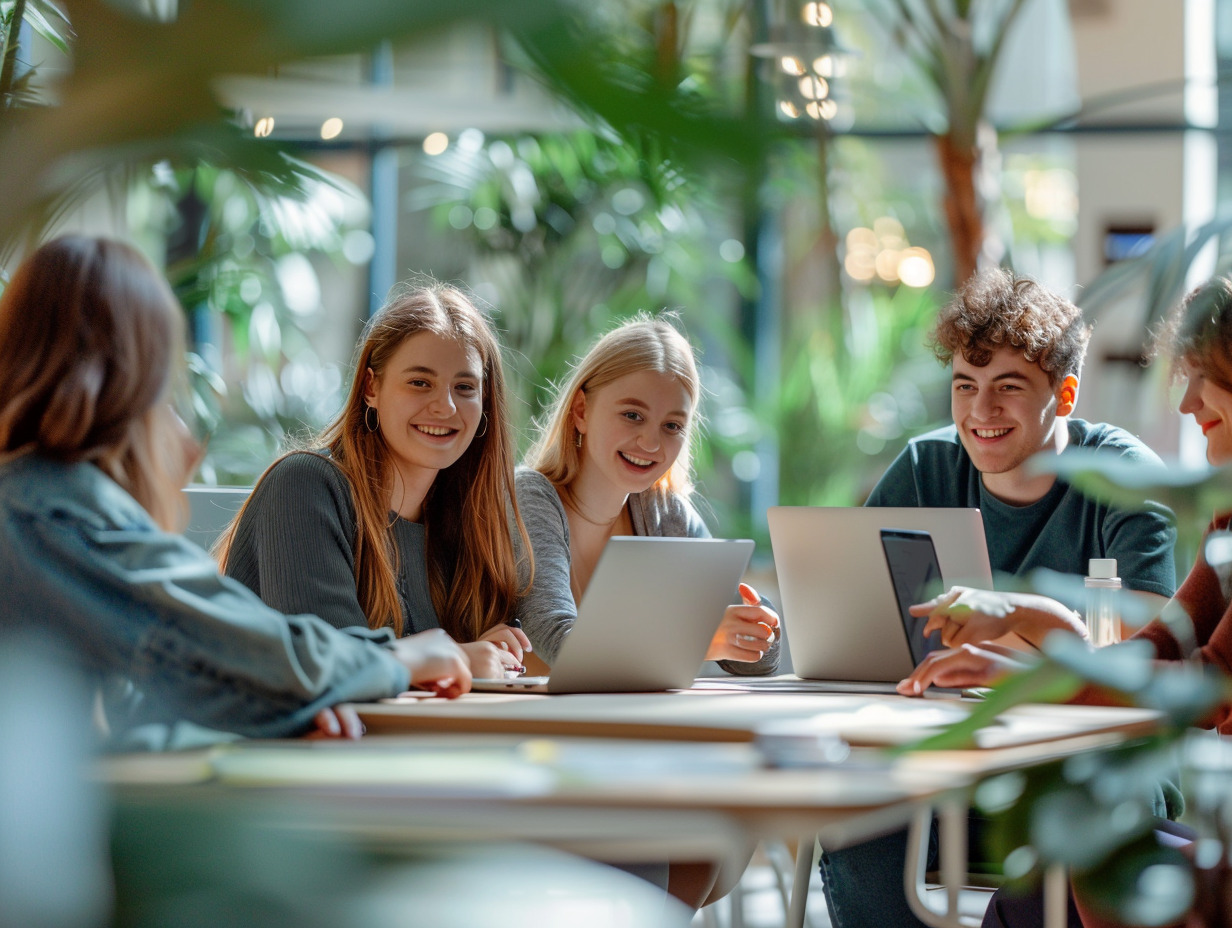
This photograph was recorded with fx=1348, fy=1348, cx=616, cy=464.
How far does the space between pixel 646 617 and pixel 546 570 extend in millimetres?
477

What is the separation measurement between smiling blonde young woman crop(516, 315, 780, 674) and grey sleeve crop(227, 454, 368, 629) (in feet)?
1.26

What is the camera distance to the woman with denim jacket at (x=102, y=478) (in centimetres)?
112

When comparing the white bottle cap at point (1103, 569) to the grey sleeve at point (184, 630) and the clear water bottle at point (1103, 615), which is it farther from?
the grey sleeve at point (184, 630)

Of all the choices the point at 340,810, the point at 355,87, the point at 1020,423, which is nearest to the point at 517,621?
the point at 1020,423

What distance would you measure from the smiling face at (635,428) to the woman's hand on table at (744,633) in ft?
1.12

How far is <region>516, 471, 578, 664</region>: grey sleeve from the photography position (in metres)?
2.12

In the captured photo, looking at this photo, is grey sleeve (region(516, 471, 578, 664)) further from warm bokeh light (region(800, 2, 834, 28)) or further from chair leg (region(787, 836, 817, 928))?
warm bokeh light (region(800, 2, 834, 28))

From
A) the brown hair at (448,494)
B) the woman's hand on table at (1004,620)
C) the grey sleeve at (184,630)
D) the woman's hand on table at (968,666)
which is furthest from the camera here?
the brown hair at (448,494)

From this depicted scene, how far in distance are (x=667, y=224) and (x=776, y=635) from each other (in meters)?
2.59

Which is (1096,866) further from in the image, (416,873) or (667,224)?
(667,224)

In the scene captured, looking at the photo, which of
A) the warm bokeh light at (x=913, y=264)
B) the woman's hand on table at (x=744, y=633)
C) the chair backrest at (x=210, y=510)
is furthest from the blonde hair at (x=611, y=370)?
the warm bokeh light at (x=913, y=264)

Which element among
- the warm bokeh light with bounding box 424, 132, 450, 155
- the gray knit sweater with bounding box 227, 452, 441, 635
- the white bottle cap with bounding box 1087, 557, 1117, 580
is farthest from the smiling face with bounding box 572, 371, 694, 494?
the warm bokeh light with bounding box 424, 132, 450, 155

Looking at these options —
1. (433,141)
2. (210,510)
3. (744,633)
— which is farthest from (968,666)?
(210,510)

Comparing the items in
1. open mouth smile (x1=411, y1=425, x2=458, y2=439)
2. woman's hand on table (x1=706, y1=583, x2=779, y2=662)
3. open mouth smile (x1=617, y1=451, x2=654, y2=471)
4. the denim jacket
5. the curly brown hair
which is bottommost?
woman's hand on table (x1=706, y1=583, x2=779, y2=662)
